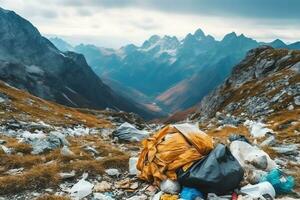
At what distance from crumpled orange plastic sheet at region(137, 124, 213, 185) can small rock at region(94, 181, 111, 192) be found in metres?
1.09

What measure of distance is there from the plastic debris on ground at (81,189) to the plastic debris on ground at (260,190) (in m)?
4.60

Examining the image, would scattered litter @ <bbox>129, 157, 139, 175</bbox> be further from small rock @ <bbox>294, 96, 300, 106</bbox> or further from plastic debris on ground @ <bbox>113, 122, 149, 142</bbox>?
small rock @ <bbox>294, 96, 300, 106</bbox>

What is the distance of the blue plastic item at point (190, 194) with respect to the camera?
11.7 m

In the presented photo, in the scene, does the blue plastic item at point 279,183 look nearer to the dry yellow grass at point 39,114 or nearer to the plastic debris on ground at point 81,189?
the plastic debris on ground at point 81,189

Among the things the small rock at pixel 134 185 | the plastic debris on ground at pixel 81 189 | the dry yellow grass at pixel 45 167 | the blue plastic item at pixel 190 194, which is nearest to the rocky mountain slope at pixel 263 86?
the dry yellow grass at pixel 45 167

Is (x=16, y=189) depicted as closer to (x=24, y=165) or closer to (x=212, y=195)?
(x=24, y=165)

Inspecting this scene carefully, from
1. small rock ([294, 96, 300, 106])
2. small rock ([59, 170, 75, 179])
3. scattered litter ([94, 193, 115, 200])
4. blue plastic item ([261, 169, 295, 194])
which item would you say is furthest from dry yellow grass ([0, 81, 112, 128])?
small rock ([294, 96, 300, 106])

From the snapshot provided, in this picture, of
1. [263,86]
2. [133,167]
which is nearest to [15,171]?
[133,167]

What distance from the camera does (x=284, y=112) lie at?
2258 inches

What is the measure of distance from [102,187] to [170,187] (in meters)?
2.50

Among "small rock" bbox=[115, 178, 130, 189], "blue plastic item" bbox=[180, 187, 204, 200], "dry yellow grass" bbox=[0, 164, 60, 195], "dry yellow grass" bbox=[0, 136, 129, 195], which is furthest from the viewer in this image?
"small rock" bbox=[115, 178, 130, 189]

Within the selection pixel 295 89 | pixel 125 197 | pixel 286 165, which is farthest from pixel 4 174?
pixel 295 89

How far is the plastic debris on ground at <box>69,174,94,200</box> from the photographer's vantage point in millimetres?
13211

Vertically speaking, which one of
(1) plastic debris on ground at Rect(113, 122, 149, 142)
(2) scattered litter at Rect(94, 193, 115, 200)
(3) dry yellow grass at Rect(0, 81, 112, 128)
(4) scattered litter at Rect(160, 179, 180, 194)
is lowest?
(3) dry yellow grass at Rect(0, 81, 112, 128)
